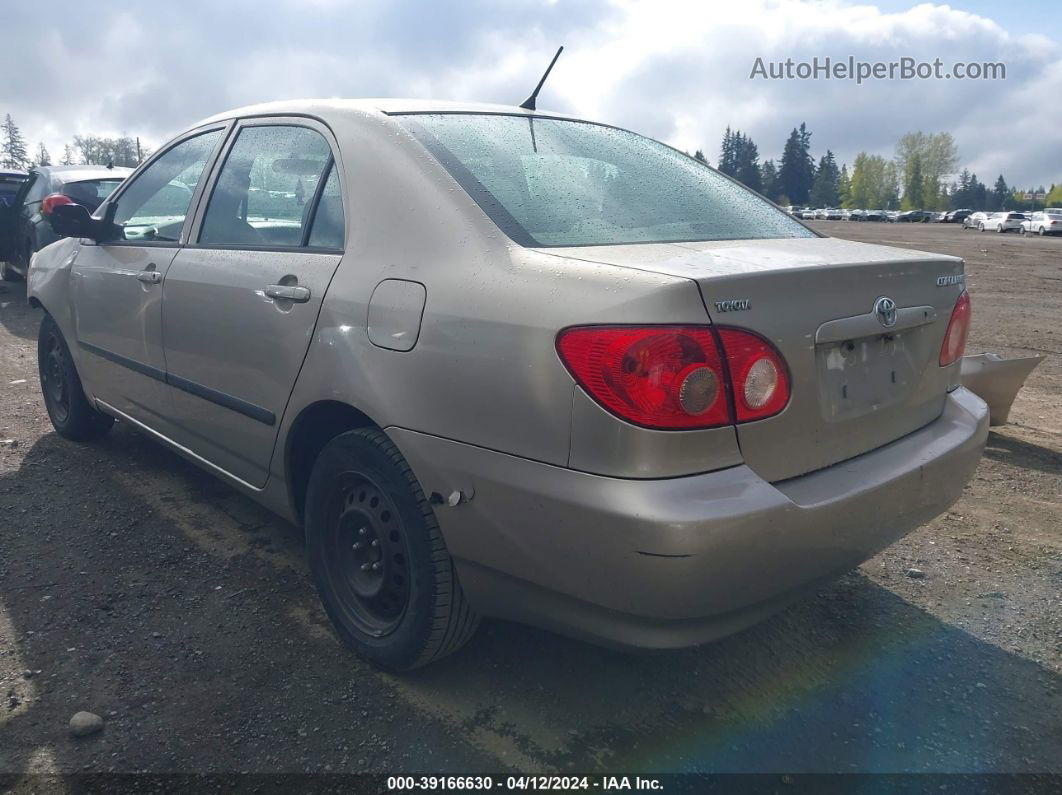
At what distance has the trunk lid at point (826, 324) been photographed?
2062 mm

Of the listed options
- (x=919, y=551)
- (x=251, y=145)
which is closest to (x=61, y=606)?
(x=251, y=145)

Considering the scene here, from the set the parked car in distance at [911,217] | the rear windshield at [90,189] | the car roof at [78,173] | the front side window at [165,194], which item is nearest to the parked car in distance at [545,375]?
the front side window at [165,194]

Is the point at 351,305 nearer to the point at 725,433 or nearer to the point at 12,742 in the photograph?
the point at 725,433

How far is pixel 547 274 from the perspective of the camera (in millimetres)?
2117

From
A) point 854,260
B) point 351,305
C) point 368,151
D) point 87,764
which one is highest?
point 368,151

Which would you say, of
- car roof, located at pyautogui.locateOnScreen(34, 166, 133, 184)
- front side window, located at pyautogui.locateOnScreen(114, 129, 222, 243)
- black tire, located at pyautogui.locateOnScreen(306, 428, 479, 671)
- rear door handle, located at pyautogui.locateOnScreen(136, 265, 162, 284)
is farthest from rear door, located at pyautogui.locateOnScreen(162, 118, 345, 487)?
car roof, located at pyautogui.locateOnScreen(34, 166, 133, 184)

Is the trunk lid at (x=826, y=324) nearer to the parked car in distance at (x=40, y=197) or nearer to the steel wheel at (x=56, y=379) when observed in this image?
the steel wheel at (x=56, y=379)

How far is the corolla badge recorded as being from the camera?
7.63 feet

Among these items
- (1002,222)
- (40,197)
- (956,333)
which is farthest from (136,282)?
(1002,222)

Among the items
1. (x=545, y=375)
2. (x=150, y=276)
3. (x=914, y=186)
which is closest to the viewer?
(x=545, y=375)

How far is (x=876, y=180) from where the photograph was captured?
122188 millimetres

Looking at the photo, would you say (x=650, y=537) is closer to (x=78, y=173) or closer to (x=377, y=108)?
(x=377, y=108)

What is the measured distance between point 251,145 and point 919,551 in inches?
120

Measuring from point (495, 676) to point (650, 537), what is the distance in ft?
3.34
